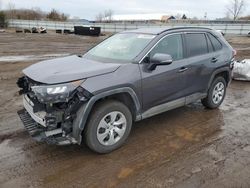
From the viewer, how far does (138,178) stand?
3609 mm

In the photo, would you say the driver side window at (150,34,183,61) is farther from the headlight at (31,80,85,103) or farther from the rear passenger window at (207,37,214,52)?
the headlight at (31,80,85,103)

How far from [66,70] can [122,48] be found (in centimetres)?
130

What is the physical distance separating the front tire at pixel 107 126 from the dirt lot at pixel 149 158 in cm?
17

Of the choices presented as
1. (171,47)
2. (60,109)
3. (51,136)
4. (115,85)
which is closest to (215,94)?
(171,47)

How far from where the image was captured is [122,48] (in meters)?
5.00

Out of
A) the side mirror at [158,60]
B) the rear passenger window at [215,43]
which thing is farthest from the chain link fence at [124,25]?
the side mirror at [158,60]

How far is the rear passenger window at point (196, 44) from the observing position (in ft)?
17.8

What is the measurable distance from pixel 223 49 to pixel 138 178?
12.5ft

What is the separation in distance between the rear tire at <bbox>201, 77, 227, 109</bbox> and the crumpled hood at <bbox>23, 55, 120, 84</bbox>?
263 cm

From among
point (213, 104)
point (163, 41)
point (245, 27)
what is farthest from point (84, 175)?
point (245, 27)

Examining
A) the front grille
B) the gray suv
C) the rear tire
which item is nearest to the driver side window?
the gray suv

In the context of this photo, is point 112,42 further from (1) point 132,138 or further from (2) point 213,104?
(2) point 213,104

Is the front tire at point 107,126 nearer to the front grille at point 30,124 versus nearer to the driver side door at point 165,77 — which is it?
the driver side door at point 165,77

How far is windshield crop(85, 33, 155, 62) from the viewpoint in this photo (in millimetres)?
4719
